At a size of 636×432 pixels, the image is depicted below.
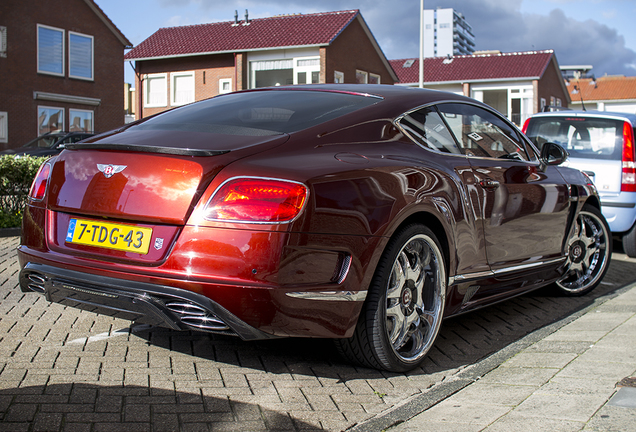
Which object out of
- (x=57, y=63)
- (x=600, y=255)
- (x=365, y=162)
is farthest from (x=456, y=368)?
(x=57, y=63)

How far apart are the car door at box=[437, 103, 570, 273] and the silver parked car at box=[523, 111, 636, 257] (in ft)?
9.97

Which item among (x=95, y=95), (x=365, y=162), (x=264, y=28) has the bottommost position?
(x=365, y=162)

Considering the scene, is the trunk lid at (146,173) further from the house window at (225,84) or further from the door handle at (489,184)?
the house window at (225,84)

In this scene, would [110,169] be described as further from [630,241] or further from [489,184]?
[630,241]

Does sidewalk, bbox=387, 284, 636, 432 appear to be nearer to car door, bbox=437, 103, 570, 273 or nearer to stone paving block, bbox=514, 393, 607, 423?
stone paving block, bbox=514, 393, 607, 423

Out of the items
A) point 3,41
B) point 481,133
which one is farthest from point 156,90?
point 481,133

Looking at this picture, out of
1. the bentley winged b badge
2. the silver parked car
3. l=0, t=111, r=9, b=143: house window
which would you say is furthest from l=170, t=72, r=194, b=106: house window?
the bentley winged b badge

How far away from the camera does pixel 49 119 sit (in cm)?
2912

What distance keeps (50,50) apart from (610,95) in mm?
54988

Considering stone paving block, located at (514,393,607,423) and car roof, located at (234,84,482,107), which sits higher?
car roof, located at (234,84,482,107)

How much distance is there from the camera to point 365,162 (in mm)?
3227

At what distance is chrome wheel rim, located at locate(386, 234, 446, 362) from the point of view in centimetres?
342

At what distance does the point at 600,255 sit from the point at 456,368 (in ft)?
9.12

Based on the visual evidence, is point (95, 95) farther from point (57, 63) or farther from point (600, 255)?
point (600, 255)
